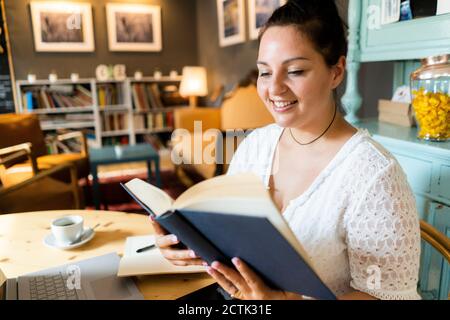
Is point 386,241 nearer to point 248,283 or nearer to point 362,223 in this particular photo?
point 362,223

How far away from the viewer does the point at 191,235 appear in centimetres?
53

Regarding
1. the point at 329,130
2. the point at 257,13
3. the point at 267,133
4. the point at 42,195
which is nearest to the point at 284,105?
the point at 329,130

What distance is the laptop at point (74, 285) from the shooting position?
2.27 feet

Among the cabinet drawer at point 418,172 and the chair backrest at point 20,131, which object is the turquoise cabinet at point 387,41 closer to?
the cabinet drawer at point 418,172

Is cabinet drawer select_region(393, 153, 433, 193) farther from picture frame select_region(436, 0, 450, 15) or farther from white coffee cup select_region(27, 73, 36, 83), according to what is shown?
white coffee cup select_region(27, 73, 36, 83)

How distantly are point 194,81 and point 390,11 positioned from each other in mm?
3011

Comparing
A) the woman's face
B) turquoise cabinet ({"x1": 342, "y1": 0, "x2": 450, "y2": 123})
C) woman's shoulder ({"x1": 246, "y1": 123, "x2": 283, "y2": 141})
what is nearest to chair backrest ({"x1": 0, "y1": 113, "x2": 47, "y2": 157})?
woman's shoulder ({"x1": 246, "y1": 123, "x2": 283, "y2": 141})

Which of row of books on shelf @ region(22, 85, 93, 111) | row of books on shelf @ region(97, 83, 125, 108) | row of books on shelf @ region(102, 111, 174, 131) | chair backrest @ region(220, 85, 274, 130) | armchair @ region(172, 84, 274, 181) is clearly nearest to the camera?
armchair @ region(172, 84, 274, 181)

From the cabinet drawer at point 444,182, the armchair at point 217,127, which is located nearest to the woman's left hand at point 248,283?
the cabinet drawer at point 444,182

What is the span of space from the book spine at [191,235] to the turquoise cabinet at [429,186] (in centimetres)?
86

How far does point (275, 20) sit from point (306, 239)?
20.4 inches

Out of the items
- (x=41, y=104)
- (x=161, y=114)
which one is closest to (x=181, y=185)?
(x=161, y=114)

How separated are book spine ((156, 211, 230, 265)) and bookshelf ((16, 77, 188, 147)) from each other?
146 inches

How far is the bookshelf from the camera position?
4.08 metres
